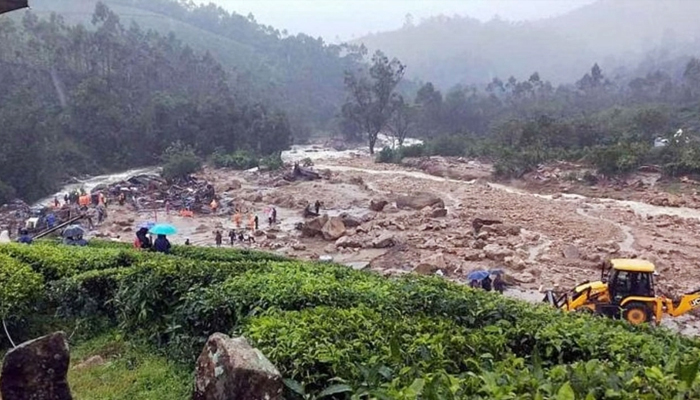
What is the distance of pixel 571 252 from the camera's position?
19750 mm

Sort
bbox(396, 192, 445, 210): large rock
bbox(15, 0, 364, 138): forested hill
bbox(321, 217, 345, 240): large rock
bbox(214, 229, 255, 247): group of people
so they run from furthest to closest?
1. bbox(15, 0, 364, 138): forested hill
2. bbox(396, 192, 445, 210): large rock
3. bbox(321, 217, 345, 240): large rock
4. bbox(214, 229, 255, 247): group of people

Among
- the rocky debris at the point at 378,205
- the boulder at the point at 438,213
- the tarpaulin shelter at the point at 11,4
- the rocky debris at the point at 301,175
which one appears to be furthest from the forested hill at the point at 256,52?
the tarpaulin shelter at the point at 11,4

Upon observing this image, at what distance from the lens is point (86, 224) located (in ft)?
88.4

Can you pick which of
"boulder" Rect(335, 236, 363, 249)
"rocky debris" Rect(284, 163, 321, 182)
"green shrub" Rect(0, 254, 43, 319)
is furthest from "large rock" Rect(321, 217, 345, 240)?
"green shrub" Rect(0, 254, 43, 319)

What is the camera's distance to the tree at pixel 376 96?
56.8 meters

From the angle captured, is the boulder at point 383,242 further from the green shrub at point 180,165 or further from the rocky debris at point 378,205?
the green shrub at point 180,165

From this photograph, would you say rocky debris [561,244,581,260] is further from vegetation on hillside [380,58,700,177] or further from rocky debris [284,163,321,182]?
rocky debris [284,163,321,182]

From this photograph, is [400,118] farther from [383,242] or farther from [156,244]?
[156,244]

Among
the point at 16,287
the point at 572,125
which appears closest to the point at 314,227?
the point at 16,287

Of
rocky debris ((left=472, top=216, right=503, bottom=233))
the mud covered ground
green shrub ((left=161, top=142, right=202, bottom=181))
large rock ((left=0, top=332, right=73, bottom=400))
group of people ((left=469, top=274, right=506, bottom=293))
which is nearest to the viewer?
large rock ((left=0, top=332, right=73, bottom=400))

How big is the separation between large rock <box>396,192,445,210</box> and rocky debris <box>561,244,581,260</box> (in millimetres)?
8387

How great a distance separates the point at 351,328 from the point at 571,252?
56.4 feet

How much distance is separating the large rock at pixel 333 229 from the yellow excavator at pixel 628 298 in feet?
→ 41.3

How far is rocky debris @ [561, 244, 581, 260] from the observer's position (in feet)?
63.7
